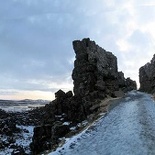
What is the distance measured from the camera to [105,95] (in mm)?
51656

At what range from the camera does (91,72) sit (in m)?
56.3

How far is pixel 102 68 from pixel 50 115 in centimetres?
1316

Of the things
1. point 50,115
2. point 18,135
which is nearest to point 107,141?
point 50,115

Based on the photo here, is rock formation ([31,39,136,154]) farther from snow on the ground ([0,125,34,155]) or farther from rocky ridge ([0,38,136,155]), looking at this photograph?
snow on the ground ([0,125,34,155])

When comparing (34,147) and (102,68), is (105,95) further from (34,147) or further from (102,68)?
(34,147)

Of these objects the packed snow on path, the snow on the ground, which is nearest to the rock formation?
the snow on the ground

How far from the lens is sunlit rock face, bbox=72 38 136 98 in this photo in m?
54.6

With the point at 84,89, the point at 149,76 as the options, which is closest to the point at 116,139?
the point at 84,89

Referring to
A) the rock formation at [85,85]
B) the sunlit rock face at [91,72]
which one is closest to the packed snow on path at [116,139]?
the rock formation at [85,85]

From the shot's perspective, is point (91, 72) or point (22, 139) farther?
point (22, 139)

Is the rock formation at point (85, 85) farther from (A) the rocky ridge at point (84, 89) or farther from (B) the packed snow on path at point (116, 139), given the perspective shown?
(B) the packed snow on path at point (116, 139)

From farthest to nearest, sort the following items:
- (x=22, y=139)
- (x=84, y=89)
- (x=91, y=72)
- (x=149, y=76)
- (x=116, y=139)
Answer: (x=149, y=76), (x=22, y=139), (x=91, y=72), (x=84, y=89), (x=116, y=139)

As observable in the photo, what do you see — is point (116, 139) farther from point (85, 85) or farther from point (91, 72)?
point (91, 72)

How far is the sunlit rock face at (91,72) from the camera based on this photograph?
179 ft
